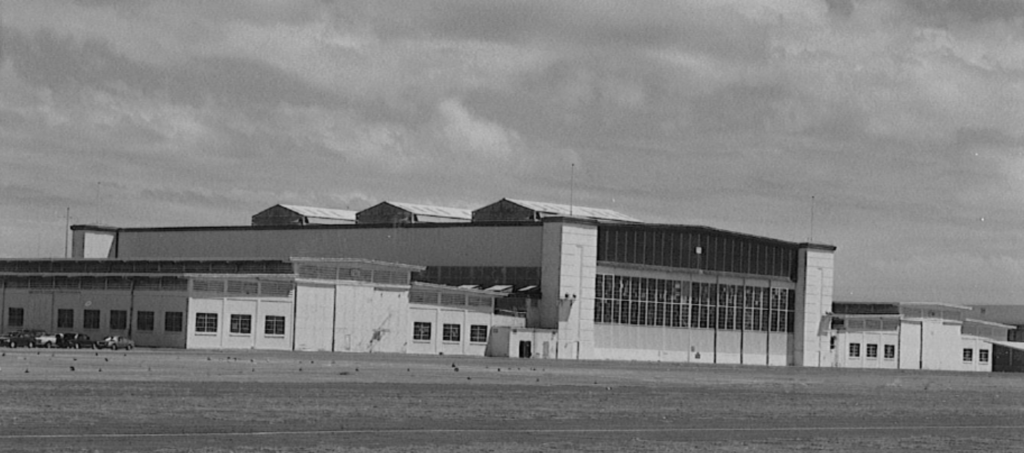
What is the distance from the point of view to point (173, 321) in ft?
376

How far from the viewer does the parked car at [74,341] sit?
11031 centimetres

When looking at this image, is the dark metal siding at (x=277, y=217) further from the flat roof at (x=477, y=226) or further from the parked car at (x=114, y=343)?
the parked car at (x=114, y=343)

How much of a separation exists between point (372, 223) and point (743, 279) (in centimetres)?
3886

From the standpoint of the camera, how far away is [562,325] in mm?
137500

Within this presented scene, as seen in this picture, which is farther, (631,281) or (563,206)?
(563,206)

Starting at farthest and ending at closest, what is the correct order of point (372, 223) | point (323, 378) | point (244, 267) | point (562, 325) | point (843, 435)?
point (372, 223) → point (562, 325) → point (244, 267) → point (323, 378) → point (843, 435)

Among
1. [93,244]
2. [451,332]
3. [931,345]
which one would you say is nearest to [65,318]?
[451,332]

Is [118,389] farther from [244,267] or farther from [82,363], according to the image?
[244,267]

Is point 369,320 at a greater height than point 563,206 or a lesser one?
lesser

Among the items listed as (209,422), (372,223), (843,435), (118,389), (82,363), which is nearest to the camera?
(209,422)

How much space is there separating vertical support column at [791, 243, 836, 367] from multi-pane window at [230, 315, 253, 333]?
2619 inches

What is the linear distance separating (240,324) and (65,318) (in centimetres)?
1569

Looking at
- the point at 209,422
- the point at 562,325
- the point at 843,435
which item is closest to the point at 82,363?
the point at 209,422

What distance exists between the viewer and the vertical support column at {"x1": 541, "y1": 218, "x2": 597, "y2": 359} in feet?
453
